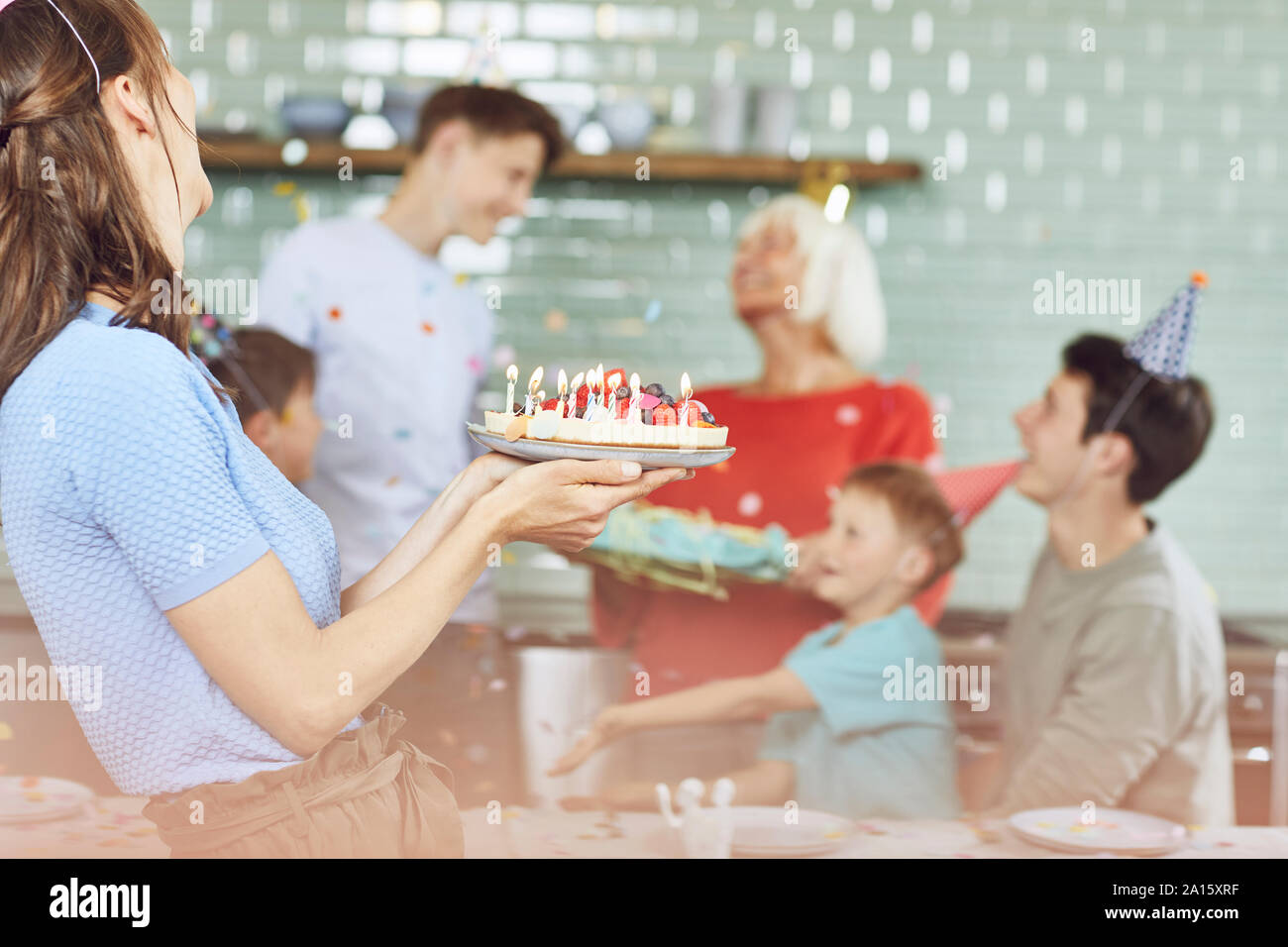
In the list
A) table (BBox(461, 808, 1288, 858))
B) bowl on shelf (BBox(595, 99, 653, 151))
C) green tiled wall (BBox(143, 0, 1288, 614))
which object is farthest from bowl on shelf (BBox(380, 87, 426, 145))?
table (BBox(461, 808, 1288, 858))

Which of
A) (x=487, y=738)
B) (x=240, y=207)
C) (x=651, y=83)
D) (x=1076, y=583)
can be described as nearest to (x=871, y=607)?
(x=1076, y=583)

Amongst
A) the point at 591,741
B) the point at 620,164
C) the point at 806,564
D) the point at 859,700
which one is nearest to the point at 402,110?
the point at 620,164

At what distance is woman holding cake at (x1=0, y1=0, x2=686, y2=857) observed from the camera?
93cm

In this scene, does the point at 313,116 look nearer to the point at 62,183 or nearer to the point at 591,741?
the point at 591,741

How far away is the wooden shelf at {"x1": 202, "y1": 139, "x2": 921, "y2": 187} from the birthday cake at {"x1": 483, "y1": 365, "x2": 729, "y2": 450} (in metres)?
2.22

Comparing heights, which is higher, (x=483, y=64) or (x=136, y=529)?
(x=483, y=64)

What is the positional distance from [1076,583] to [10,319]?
1935mm

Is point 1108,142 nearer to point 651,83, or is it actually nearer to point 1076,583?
point 651,83

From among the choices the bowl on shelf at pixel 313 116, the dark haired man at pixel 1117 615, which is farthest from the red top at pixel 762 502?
the bowl on shelf at pixel 313 116

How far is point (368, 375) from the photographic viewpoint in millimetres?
2582

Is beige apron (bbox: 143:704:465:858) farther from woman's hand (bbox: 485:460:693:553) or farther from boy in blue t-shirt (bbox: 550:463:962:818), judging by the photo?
boy in blue t-shirt (bbox: 550:463:962:818)

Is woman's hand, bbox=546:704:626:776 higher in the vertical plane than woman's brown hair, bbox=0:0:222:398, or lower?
lower

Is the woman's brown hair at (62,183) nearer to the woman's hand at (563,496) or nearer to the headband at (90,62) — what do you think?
the headband at (90,62)

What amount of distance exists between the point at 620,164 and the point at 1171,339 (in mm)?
1593
